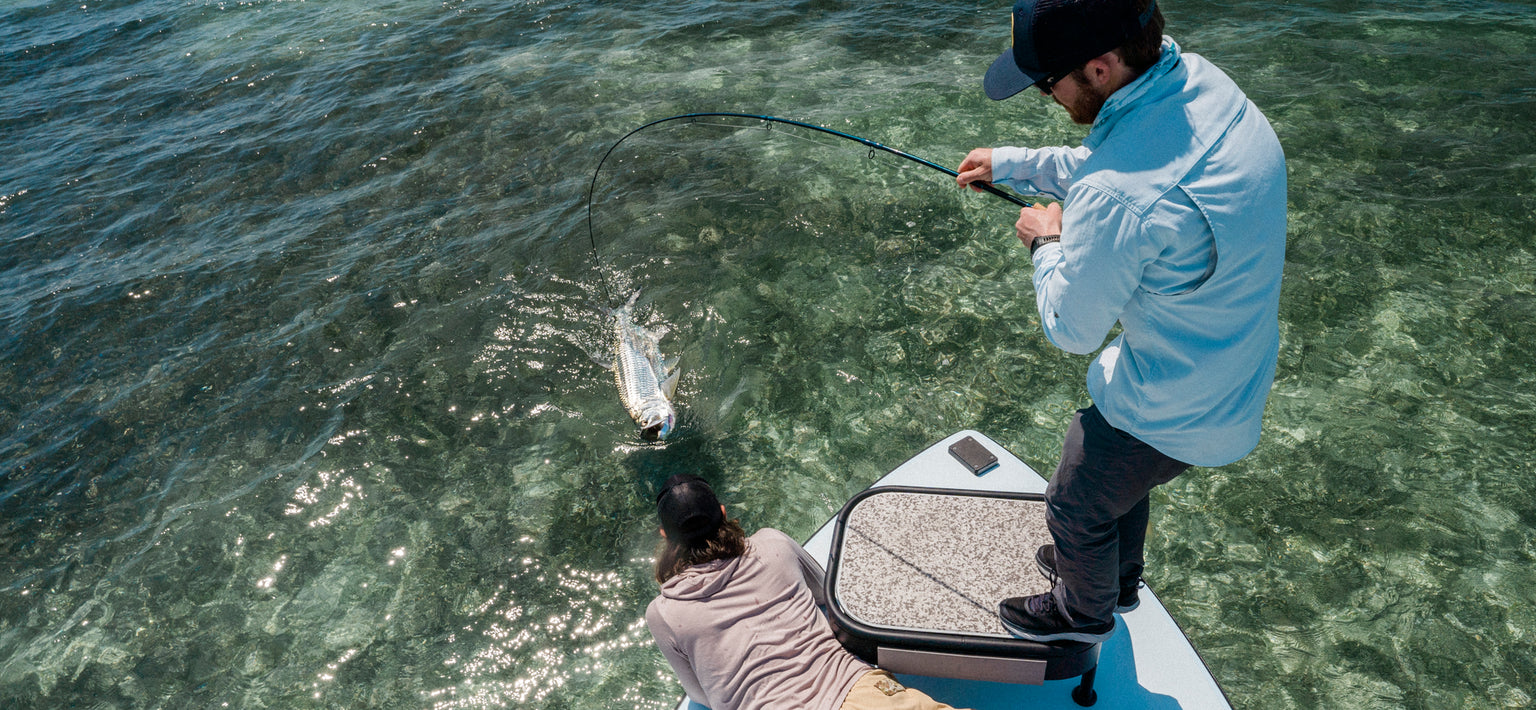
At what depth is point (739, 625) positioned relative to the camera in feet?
9.91

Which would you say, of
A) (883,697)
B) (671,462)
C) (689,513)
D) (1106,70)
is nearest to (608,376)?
(671,462)

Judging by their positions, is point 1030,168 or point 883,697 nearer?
point 883,697

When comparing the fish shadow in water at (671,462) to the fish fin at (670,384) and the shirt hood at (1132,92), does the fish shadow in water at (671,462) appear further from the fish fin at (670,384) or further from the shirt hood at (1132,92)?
the shirt hood at (1132,92)

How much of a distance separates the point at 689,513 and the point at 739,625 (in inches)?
19.2

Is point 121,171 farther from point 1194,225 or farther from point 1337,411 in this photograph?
point 1337,411

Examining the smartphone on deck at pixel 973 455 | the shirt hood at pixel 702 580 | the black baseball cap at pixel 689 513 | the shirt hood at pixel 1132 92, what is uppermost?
the shirt hood at pixel 1132 92

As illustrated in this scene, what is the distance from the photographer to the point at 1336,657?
4035 mm

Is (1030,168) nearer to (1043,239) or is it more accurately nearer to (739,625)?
(1043,239)

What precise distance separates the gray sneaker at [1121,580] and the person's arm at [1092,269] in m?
1.47

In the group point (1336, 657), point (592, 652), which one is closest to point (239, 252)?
point (592, 652)

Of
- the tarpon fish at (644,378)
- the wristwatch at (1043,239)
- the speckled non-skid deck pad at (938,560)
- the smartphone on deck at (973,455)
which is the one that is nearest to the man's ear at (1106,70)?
the wristwatch at (1043,239)

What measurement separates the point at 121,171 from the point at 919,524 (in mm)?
12196

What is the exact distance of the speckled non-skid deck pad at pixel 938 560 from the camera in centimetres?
329

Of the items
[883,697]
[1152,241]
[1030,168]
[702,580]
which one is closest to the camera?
[1152,241]
